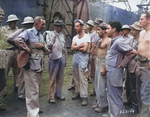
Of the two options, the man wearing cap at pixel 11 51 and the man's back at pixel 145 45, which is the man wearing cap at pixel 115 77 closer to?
the man's back at pixel 145 45

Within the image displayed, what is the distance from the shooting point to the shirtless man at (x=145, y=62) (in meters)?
2.84

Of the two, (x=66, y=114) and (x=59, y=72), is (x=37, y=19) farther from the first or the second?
(x=66, y=114)

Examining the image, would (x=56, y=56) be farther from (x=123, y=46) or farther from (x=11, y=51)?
(x=123, y=46)

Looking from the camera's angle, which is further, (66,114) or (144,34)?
(66,114)

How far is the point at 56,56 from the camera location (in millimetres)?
4211

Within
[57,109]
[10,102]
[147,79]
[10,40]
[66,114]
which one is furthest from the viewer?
[10,102]

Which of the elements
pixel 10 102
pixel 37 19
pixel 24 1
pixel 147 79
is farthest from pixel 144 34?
pixel 24 1

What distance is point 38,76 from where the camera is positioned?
3443 mm

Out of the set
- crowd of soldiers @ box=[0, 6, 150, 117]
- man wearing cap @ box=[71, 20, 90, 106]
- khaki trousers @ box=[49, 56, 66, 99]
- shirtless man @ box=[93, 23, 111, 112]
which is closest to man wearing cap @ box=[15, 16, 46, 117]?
crowd of soldiers @ box=[0, 6, 150, 117]

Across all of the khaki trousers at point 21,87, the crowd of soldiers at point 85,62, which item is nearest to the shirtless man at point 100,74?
the crowd of soldiers at point 85,62

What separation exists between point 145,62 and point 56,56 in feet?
7.11

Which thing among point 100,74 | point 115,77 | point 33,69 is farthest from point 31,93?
point 115,77

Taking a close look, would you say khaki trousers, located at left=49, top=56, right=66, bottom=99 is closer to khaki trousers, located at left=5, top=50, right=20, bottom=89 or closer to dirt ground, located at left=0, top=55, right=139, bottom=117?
dirt ground, located at left=0, top=55, right=139, bottom=117

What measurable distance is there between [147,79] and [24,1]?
7.56 metres
